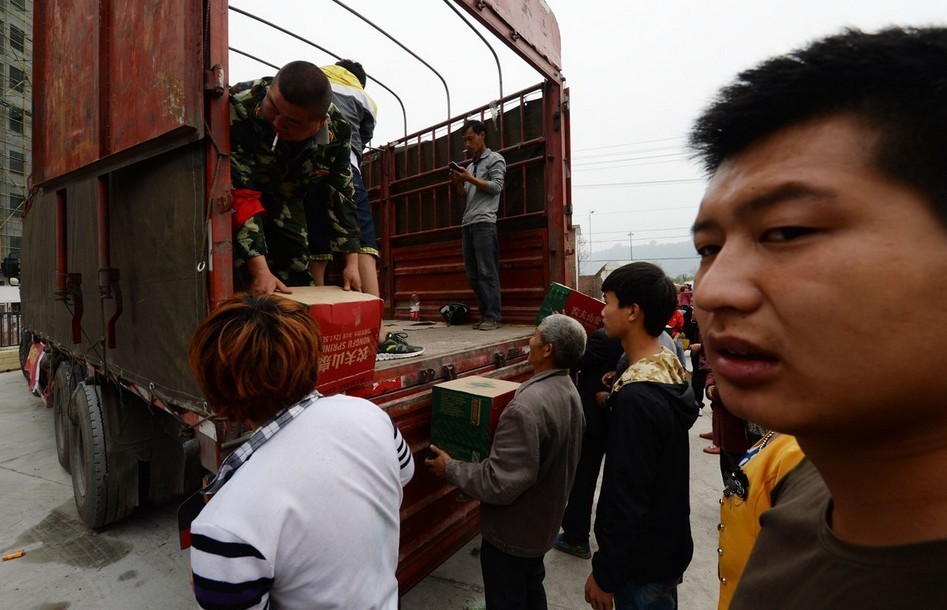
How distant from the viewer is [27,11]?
2398 centimetres

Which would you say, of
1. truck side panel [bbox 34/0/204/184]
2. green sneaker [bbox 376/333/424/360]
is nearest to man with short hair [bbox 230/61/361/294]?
truck side panel [bbox 34/0/204/184]

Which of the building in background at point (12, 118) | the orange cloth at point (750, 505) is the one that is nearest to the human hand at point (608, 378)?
the orange cloth at point (750, 505)

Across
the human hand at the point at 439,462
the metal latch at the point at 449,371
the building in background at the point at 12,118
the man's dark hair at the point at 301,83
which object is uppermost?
the building in background at the point at 12,118

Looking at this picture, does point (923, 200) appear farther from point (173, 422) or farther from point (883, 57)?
point (173, 422)

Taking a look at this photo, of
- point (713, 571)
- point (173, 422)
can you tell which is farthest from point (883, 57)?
point (173, 422)

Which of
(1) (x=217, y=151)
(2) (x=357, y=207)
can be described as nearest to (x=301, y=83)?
(1) (x=217, y=151)

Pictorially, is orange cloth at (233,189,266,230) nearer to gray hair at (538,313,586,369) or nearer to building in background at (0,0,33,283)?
gray hair at (538,313,586,369)

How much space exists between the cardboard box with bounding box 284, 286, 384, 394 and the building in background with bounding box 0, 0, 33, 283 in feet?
97.2

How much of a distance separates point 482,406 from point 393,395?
1.39ft

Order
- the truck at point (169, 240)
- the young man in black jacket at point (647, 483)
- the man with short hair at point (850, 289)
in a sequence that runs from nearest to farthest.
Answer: the man with short hair at point (850, 289)
the young man in black jacket at point (647, 483)
the truck at point (169, 240)

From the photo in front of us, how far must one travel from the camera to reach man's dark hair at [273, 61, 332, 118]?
1845 mm

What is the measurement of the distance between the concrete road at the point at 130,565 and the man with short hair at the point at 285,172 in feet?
5.91

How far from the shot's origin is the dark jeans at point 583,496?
2.96 metres

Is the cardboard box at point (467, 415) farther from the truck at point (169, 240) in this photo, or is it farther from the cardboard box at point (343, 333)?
the cardboard box at point (343, 333)
